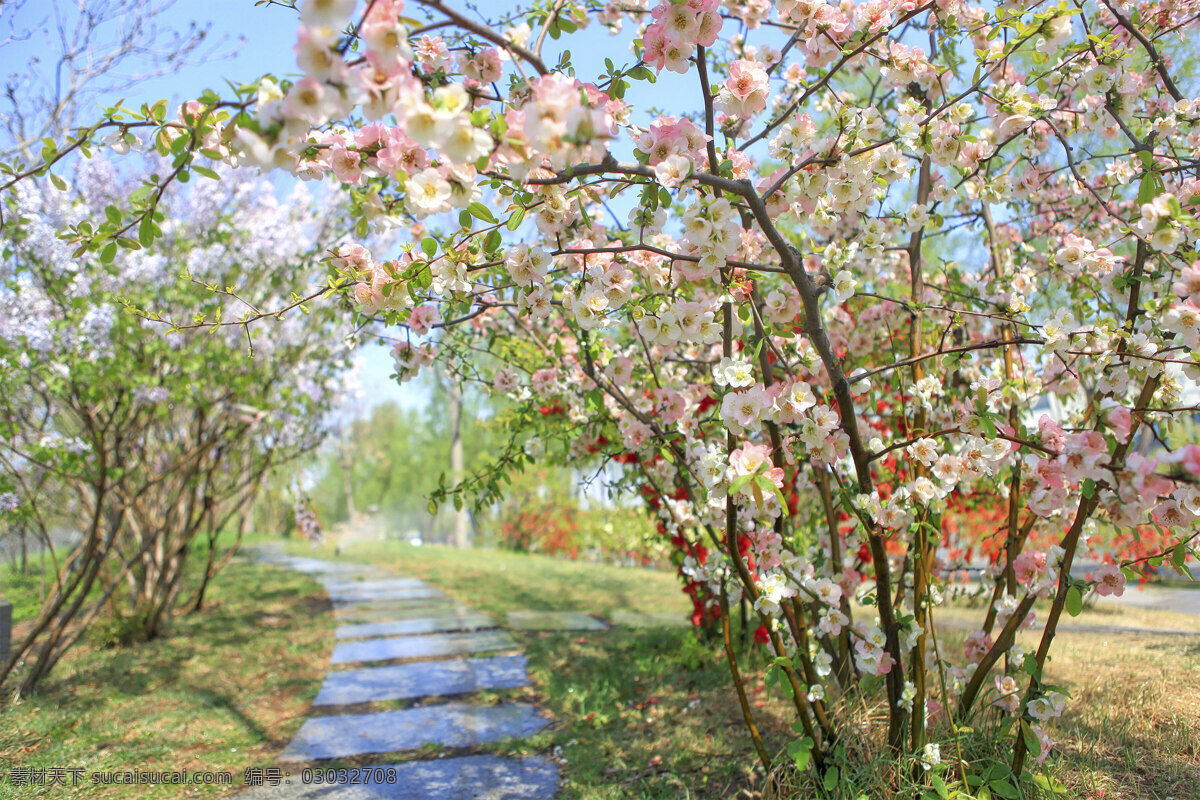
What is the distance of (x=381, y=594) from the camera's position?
6.34m

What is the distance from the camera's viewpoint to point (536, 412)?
2.73 metres

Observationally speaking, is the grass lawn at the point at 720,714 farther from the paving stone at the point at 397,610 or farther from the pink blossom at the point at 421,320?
the pink blossom at the point at 421,320

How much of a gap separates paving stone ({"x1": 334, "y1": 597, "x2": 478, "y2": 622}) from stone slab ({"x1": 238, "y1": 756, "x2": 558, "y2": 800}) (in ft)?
8.59

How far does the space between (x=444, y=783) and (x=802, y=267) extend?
2.16 meters

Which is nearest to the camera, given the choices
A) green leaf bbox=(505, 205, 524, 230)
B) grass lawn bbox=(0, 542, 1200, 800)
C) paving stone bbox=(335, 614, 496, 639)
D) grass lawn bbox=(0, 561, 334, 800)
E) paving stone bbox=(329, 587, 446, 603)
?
green leaf bbox=(505, 205, 524, 230)

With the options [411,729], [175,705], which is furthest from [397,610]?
[411,729]

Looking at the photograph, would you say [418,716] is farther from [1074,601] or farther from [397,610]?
[1074,601]

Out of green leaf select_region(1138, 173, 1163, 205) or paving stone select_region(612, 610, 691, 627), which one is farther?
paving stone select_region(612, 610, 691, 627)

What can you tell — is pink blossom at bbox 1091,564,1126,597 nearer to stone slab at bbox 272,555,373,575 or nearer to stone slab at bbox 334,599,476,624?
stone slab at bbox 334,599,476,624

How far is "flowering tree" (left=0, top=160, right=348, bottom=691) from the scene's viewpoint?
333 centimetres

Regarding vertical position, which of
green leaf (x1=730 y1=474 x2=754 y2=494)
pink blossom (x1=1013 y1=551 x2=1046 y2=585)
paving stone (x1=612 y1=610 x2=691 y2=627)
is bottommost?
paving stone (x1=612 y1=610 x2=691 y2=627)

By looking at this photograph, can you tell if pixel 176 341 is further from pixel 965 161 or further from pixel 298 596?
pixel 965 161

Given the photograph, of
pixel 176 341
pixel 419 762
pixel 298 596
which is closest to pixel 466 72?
pixel 419 762

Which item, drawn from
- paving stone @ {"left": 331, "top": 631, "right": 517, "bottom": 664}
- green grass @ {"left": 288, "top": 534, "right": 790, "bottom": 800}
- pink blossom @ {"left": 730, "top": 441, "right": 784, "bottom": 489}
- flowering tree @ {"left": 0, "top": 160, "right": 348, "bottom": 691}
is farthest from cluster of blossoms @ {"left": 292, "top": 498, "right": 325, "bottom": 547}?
pink blossom @ {"left": 730, "top": 441, "right": 784, "bottom": 489}
